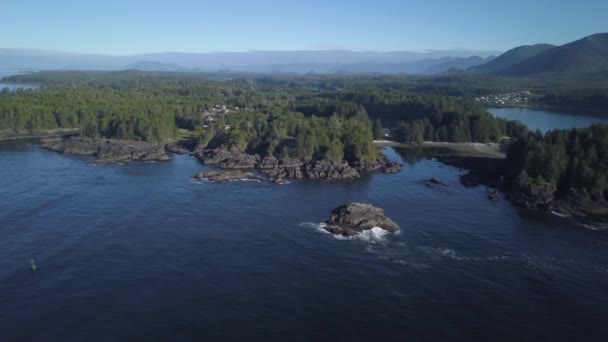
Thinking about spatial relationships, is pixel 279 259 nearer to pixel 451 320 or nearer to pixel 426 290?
pixel 426 290

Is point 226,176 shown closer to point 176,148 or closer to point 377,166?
point 377,166

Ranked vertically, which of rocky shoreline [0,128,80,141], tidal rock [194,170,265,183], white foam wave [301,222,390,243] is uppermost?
rocky shoreline [0,128,80,141]

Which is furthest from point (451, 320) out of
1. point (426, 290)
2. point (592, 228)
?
point (592, 228)

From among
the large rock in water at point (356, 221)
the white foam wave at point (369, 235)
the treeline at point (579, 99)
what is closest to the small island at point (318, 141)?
the large rock in water at point (356, 221)

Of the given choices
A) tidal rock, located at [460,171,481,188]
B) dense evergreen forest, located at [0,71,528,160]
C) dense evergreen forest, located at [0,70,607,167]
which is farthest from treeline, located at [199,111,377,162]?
tidal rock, located at [460,171,481,188]

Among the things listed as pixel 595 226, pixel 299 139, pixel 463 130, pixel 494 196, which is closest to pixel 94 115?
pixel 299 139

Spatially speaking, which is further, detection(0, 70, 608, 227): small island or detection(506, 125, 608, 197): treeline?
detection(0, 70, 608, 227): small island

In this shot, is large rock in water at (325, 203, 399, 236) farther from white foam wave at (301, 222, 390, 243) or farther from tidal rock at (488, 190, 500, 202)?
tidal rock at (488, 190, 500, 202)
